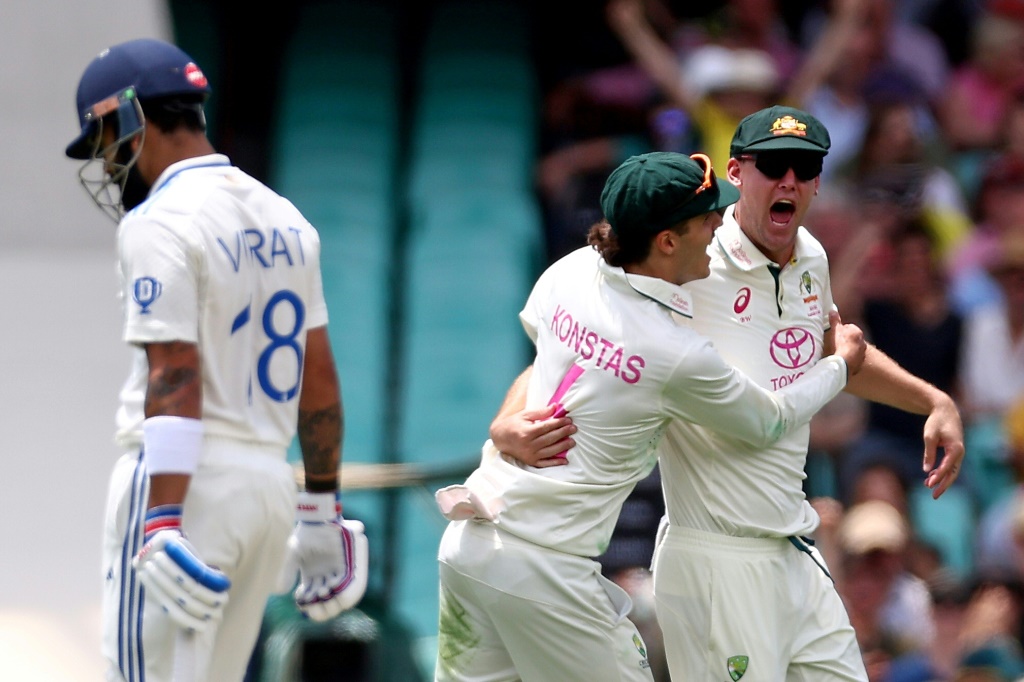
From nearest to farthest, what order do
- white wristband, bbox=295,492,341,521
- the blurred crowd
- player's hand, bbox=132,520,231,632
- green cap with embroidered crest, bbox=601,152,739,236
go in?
1. player's hand, bbox=132,520,231,632
2. green cap with embroidered crest, bbox=601,152,739,236
3. white wristband, bbox=295,492,341,521
4. the blurred crowd

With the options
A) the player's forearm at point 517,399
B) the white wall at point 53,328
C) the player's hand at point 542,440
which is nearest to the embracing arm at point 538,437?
the player's hand at point 542,440

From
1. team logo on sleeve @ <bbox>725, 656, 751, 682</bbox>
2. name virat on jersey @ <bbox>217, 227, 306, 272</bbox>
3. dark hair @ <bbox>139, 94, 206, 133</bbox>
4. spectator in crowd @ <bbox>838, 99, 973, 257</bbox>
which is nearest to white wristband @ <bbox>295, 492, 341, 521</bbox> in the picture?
name virat on jersey @ <bbox>217, 227, 306, 272</bbox>

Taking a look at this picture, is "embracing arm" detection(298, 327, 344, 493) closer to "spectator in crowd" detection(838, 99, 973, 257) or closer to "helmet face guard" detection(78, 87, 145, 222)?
"helmet face guard" detection(78, 87, 145, 222)

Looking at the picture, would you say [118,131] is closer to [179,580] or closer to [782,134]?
[179,580]

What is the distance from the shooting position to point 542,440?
3.94 m

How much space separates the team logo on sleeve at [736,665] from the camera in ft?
13.5

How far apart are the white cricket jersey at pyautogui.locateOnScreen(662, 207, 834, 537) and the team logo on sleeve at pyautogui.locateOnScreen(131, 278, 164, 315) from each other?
1.36 m

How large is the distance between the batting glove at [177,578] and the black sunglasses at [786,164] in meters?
1.69

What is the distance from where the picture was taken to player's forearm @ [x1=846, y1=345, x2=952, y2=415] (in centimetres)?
446

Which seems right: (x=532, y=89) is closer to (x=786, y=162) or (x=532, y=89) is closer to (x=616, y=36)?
(x=616, y=36)

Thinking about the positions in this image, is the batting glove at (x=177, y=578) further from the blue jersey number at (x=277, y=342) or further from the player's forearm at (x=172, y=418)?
the blue jersey number at (x=277, y=342)

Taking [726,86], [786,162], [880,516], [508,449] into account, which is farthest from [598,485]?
[726,86]

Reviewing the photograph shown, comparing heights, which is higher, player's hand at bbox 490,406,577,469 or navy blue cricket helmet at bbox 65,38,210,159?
navy blue cricket helmet at bbox 65,38,210,159

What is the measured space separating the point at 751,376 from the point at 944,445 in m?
0.57
